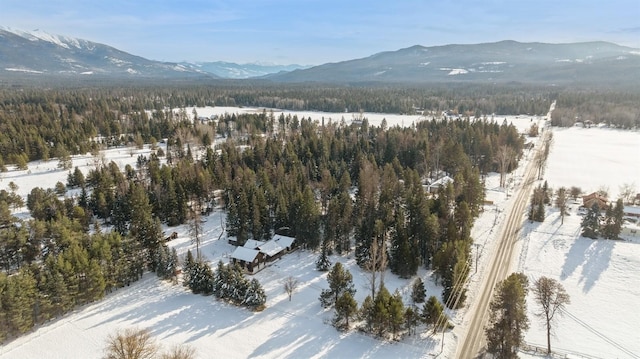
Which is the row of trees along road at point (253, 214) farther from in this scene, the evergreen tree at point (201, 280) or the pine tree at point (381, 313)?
the pine tree at point (381, 313)

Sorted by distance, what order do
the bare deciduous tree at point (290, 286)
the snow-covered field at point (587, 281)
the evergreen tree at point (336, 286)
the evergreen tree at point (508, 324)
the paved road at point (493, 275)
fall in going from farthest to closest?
the bare deciduous tree at point (290, 286) → the evergreen tree at point (336, 286) → the snow-covered field at point (587, 281) → the paved road at point (493, 275) → the evergreen tree at point (508, 324)

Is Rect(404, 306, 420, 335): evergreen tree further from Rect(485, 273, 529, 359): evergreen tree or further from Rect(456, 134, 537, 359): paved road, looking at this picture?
Rect(485, 273, 529, 359): evergreen tree

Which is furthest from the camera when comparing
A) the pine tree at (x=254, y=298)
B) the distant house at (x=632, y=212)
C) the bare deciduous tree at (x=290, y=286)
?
the distant house at (x=632, y=212)

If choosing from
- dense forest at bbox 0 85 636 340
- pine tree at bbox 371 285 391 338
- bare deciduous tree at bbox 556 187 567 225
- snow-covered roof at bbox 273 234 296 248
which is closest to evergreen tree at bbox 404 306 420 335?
pine tree at bbox 371 285 391 338

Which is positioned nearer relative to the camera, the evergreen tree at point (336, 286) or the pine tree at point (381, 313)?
the pine tree at point (381, 313)

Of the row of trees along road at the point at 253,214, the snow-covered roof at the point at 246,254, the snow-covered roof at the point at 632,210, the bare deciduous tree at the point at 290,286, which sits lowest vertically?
the bare deciduous tree at the point at 290,286

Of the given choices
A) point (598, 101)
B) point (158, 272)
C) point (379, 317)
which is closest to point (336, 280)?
point (379, 317)

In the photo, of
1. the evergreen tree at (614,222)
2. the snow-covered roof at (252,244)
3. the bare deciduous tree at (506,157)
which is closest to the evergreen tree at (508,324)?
the snow-covered roof at (252,244)
